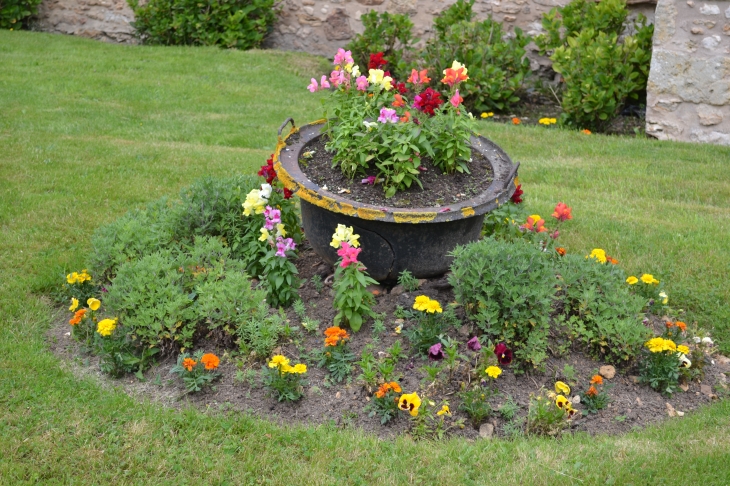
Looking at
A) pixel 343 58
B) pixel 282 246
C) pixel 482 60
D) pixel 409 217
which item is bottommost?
pixel 282 246

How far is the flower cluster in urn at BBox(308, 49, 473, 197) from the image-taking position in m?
4.13

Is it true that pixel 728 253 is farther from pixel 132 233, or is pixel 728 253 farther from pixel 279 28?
pixel 279 28

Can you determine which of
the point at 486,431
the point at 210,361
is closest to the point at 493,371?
the point at 486,431

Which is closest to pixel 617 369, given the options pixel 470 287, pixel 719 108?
pixel 470 287

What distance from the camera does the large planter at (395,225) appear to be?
3.89 meters

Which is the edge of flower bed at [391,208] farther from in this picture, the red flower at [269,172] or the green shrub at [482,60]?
the green shrub at [482,60]

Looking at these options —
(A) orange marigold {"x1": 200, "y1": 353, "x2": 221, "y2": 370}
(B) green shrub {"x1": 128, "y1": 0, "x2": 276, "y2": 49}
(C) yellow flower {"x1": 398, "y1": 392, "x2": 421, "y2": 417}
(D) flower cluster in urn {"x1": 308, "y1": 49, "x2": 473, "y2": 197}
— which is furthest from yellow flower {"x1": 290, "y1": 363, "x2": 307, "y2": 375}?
(B) green shrub {"x1": 128, "y1": 0, "x2": 276, "y2": 49}

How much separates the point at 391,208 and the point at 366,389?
90 cm

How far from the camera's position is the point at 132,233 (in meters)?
4.49

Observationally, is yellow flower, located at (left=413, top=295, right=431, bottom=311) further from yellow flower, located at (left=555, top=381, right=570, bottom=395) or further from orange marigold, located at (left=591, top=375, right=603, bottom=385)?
orange marigold, located at (left=591, top=375, right=603, bottom=385)

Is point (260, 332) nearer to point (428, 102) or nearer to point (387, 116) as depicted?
point (387, 116)

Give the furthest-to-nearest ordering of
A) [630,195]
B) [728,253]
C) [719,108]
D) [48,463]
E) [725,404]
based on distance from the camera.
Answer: [719,108] → [630,195] → [728,253] → [725,404] → [48,463]

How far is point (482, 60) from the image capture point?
8273 millimetres

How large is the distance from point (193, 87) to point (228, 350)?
5414mm
